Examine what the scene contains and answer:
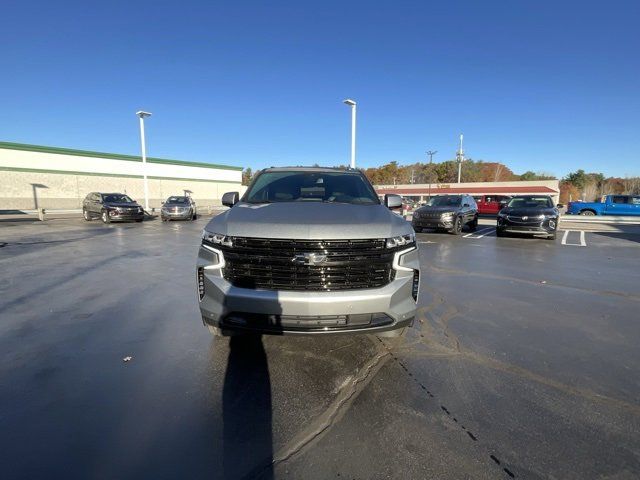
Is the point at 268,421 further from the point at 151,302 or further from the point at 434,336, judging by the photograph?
the point at 151,302

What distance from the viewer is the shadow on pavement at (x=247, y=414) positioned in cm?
203

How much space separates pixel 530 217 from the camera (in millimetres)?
12711

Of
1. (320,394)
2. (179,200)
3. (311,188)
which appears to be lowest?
(320,394)

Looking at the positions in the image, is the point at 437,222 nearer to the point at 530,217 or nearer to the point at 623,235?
the point at 530,217

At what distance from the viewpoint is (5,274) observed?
6.67 metres

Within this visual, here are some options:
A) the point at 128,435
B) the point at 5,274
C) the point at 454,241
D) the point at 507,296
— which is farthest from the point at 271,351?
the point at 454,241

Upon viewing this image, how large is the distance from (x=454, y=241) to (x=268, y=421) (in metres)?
11.5

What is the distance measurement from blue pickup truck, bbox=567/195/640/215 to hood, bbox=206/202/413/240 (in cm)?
2979

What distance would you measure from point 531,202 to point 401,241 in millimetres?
13368

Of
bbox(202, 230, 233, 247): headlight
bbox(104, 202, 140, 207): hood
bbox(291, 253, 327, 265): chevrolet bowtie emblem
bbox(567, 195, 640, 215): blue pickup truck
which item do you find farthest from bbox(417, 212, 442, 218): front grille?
bbox(567, 195, 640, 215): blue pickup truck

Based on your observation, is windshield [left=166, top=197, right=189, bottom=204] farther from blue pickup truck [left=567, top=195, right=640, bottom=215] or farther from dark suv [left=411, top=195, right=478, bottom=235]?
blue pickup truck [left=567, top=195, right=640, bottom=215]

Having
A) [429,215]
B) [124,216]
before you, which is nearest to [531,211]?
[429,215]

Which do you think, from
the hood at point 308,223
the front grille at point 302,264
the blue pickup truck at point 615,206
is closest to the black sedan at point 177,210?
the hood at point 308,223

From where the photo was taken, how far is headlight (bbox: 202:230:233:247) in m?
2.94
